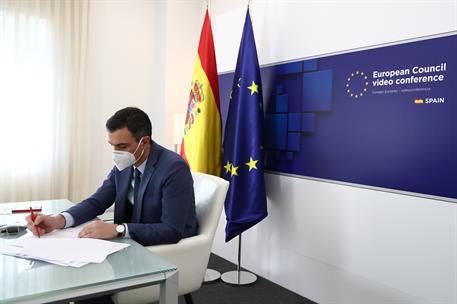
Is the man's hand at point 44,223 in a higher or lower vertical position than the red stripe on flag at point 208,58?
lower

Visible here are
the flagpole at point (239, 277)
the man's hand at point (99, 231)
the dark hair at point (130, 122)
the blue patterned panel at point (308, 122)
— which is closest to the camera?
the man's hand at point (99, 231)

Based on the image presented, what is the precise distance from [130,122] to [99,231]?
517 millimetres

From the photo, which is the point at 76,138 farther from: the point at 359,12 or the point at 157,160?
the point at 359,12

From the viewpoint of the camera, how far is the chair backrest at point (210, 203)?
1.90 meters

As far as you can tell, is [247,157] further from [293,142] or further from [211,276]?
[211,276]

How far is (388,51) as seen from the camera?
2213 millimetres

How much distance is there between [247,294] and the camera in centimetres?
282

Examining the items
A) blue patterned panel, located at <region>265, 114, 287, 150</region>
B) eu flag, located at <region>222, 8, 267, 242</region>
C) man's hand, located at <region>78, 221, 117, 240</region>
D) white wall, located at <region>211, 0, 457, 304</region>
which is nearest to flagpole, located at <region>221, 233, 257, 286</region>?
white wall, located at <region>211, 0, 457, 304</region>

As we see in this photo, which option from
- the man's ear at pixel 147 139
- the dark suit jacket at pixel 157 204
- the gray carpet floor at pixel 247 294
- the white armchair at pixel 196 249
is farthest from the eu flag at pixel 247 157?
the man's ear at pixel 147 139

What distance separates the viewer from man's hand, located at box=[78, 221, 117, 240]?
1563 millimetres

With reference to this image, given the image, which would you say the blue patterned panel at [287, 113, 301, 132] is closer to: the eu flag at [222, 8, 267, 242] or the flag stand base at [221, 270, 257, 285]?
the eu flag at [222, 8, 267, 242]

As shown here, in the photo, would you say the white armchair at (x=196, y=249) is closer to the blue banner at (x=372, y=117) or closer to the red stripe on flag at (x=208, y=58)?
the blue banner at (x=372, y=117)

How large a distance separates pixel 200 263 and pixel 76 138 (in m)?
2.42

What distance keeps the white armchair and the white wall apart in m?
0.95
